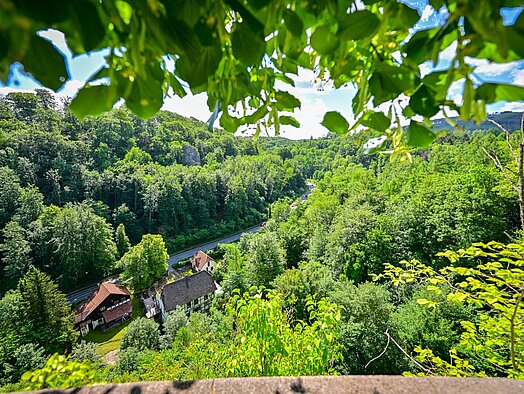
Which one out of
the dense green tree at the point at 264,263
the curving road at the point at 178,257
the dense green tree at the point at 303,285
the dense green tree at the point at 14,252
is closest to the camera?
the dense green tree at the point at 303,285

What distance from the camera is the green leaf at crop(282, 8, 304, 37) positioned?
752 mm

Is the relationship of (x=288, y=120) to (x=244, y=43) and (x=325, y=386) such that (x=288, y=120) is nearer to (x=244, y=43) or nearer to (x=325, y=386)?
(x=244, y=43)

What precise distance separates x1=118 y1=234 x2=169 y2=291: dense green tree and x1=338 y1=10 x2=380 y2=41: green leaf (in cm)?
3361

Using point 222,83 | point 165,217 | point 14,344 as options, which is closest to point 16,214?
point 165,217

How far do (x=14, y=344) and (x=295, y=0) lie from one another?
83.5 ft

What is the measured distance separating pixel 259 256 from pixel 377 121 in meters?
22.0

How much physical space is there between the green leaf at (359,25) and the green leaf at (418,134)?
346 mm

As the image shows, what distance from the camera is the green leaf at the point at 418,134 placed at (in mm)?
878

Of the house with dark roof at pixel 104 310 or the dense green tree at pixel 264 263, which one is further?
the house with dark roof at pixel 104 310

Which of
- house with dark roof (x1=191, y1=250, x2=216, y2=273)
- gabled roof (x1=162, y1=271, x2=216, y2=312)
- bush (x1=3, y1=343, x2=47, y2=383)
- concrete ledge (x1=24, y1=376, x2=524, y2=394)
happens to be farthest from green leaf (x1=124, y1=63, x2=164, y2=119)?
house with dark roof (x1=191, y1=250, x2=216, y2=273)

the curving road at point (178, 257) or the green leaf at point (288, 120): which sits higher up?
the green leaf at point (288, 120)

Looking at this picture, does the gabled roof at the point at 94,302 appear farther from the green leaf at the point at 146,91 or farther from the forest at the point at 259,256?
the green leaf at the point at 146,91

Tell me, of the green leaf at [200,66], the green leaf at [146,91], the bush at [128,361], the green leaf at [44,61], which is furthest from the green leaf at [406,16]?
the bush at [128,361]

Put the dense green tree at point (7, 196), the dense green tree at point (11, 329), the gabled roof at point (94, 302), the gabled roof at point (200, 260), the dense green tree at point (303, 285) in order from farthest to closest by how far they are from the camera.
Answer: the dense green tree at point (7, 196)
the gabled roof at point (200, 260)
the gabled roof at point (94, 302)
the dense green tree at point (303, 285)
the dense green tree at point (11, 329)
